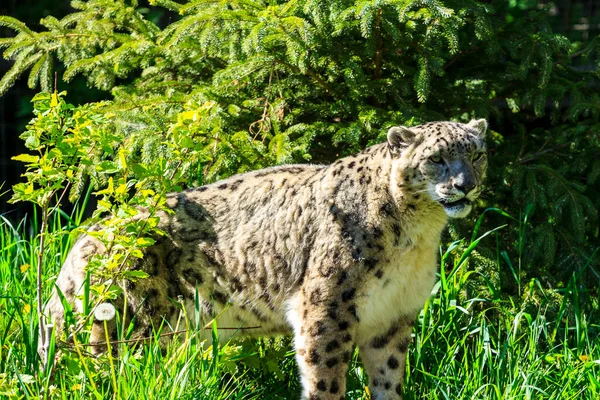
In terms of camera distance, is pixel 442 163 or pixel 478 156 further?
pixel 478 156

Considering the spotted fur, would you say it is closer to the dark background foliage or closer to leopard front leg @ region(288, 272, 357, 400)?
leopard front leg @ region(288, 272, 357, 400)

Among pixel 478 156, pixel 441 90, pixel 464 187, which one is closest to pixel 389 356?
pixel 464 187

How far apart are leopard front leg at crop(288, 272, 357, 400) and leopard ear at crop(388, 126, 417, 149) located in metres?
0.77

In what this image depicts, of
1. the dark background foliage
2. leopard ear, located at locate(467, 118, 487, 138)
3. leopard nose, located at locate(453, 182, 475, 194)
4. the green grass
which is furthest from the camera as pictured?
the dark background foliage

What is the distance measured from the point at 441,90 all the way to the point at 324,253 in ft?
6.88

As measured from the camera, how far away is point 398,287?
15.3 feet

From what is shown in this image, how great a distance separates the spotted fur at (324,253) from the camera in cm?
459

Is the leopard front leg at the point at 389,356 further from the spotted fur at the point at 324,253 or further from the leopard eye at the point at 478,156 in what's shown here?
the leopard eye at the point at 478,156

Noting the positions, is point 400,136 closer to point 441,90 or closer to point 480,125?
point 480,125

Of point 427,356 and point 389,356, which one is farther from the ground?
point 389,356

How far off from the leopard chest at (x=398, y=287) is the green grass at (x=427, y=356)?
1.64 feet

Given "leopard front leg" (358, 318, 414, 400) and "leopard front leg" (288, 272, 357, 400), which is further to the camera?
"leopard front leg" (358, 318, 414, 400)

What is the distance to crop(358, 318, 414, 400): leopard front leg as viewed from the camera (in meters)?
4.85

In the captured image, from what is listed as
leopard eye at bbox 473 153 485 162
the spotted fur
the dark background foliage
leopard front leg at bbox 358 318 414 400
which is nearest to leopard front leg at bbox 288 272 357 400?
the spotted fur
